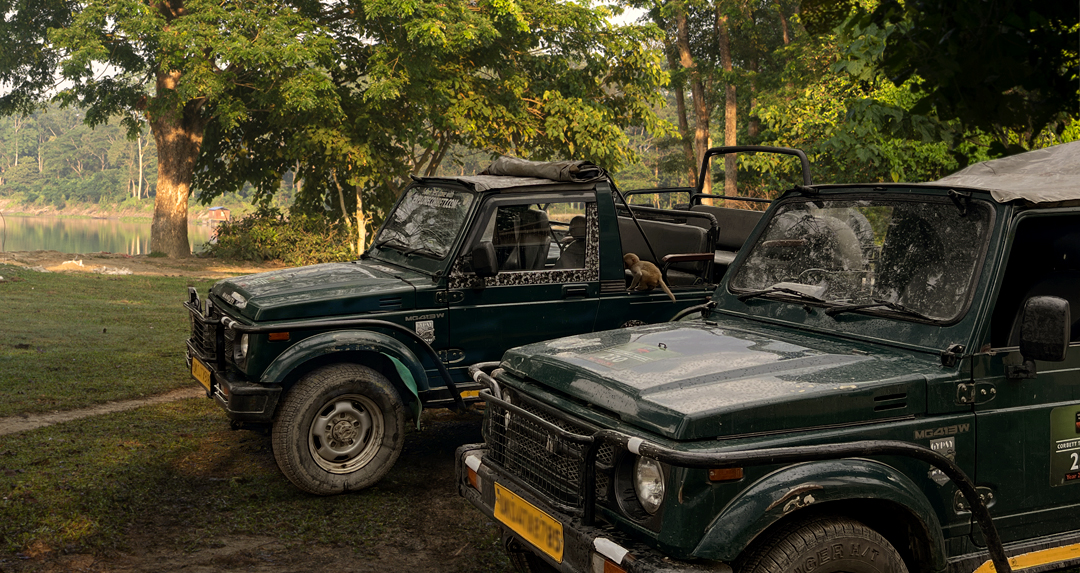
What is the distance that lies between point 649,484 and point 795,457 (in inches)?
20.7

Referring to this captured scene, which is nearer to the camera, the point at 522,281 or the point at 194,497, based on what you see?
the point at 194,497

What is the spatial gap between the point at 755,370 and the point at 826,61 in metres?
23.3

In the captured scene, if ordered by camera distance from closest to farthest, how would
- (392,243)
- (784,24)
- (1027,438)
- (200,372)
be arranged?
(1027,438) < (200,372) < (392,243) < (784,24)

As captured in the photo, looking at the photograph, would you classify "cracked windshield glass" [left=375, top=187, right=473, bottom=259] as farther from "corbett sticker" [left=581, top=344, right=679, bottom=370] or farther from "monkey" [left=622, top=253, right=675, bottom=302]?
"corbett sticker" [left=581, top=344, right=679, bottom=370]

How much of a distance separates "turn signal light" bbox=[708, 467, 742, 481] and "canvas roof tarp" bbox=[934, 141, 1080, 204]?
68.3 inches

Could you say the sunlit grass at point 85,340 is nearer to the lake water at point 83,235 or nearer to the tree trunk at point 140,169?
the lake water at point 83,235

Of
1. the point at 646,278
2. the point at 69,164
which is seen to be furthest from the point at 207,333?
the point at 69,164

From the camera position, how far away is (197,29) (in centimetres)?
1983

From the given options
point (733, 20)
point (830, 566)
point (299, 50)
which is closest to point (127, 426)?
point (830, 566)

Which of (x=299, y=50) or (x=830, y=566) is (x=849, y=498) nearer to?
(x=830, y=566)

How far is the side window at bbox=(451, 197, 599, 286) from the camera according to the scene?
6512 millimetres

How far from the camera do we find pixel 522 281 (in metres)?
6.58

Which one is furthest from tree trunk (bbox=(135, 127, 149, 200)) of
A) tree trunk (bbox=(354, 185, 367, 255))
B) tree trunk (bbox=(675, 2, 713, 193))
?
tree trunk (bbox=(354, 185, 367, 255))

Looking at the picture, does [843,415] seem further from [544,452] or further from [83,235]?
[83,235]
